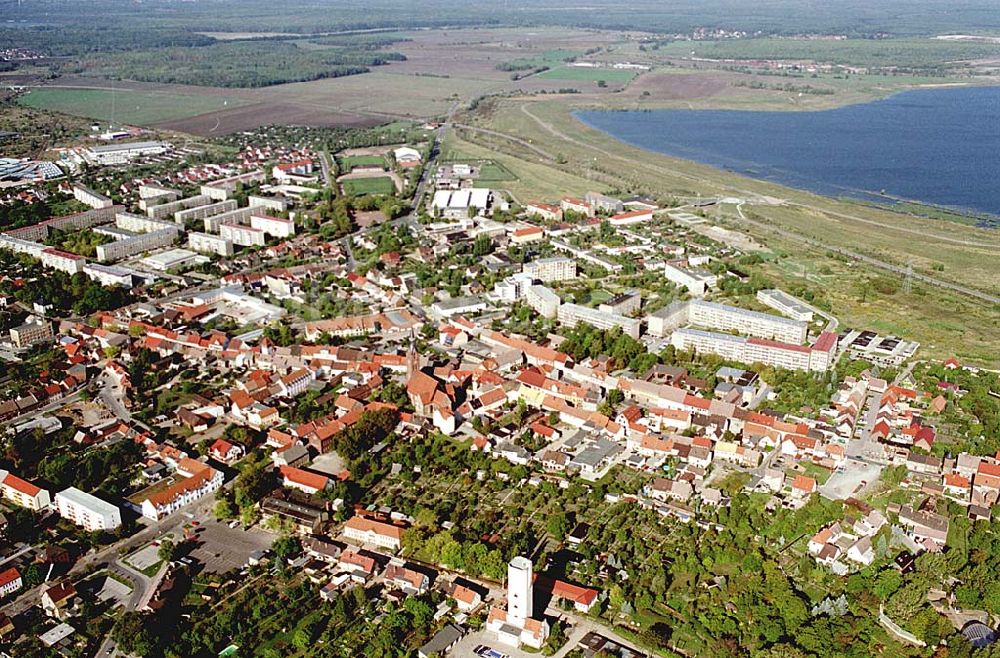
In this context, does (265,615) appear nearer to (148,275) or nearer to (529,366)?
(529,366)

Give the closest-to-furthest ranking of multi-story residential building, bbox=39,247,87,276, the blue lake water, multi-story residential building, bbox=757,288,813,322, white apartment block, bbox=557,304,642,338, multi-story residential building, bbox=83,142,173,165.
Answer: white apartment block, bbox=557,304,642,338 → multi-story residential building, bbox=757,288,813,322 → multi-story residential building, bbox=39,247,87,276 → the blue lake water → multi-story residential building, bbox=83,142,173,165

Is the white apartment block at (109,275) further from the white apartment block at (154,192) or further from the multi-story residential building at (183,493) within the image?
the multi-story residential building at (183,493)

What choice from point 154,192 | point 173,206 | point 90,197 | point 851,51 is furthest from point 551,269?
point 851,51

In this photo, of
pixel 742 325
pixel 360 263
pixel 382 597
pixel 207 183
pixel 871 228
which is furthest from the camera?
pixel 207 183

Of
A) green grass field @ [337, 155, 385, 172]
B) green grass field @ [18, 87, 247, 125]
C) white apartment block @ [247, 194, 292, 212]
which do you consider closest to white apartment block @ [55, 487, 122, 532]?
white apartment block @ [247, 194, 292, 212]

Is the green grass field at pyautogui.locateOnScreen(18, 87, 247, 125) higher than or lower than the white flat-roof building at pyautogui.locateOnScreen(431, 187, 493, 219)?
higher

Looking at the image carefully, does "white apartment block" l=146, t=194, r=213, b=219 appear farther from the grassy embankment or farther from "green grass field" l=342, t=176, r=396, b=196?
the grassy embankment

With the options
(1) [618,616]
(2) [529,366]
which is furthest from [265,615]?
(2) [529,366]
